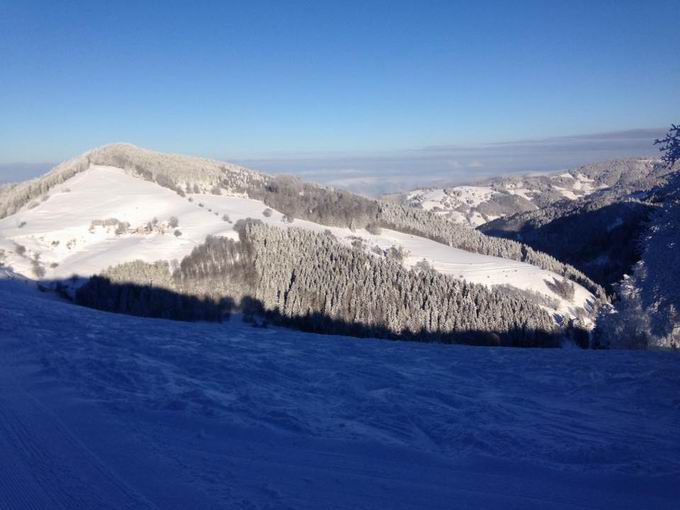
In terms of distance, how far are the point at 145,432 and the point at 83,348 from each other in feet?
12.9

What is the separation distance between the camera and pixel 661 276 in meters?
11.2

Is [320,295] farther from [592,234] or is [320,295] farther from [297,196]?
[592,234]

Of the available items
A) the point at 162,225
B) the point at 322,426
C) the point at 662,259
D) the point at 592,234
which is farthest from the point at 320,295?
the point at 592,234

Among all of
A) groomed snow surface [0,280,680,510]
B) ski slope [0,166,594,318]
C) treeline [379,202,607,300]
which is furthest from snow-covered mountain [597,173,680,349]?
treeline [379,202,607,300]

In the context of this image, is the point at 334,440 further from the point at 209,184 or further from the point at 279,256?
the point at 209,184

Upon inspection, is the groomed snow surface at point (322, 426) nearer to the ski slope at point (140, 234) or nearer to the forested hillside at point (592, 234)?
the ski slope at point (140, 234)

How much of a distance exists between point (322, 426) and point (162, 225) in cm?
4514

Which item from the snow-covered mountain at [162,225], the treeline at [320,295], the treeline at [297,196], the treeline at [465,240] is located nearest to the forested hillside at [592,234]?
the treeline at [465,240]

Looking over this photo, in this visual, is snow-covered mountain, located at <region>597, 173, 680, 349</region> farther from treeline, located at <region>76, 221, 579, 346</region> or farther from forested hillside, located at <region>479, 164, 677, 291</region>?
forested hillside, located at <region>479, 164, 677, 291</region>

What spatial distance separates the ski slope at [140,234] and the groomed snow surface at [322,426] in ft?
104

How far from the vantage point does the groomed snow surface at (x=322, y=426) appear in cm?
488

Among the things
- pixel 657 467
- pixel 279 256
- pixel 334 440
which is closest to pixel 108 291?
pixel 279 256

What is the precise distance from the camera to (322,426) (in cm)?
645

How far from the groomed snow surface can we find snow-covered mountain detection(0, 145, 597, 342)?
105 ft
